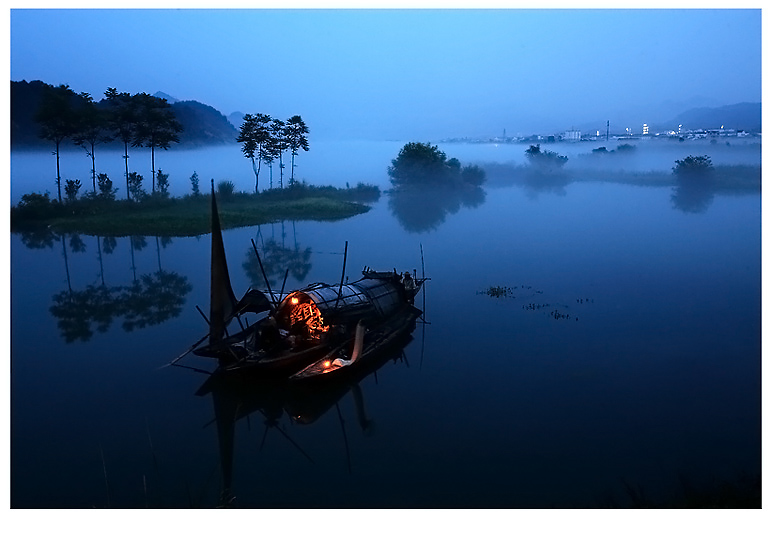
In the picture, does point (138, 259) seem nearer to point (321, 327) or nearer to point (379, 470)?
point (321, 327)

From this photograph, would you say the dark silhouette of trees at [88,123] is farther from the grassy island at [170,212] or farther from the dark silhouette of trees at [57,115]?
the grassy island at [170,212]

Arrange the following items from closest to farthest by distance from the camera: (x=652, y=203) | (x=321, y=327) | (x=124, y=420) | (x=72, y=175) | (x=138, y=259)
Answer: (x=124, y=420)
(x=321, y=327)
(x=138, y=259)
(x=72, y=175)
(x=652, y=203)

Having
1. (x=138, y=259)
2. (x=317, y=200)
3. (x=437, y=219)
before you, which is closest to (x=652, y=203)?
(x=437, y=219)

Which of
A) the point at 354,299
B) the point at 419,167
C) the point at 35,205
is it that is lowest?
the point at 354,299

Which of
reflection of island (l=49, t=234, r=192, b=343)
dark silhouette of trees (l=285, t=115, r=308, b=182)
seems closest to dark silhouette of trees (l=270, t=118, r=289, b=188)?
dark silhouette of trees (l=285, t=115, r=308, b=182)

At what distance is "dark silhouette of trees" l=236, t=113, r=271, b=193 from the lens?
3684cm

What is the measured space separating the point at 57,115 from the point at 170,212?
7589 mm

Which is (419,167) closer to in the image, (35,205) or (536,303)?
(35,205)

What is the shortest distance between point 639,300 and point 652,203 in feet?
83.6

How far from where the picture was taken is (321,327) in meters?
12.6

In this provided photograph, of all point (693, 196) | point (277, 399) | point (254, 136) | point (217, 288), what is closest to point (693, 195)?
point (693, 196)

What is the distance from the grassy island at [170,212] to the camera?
1078 inches

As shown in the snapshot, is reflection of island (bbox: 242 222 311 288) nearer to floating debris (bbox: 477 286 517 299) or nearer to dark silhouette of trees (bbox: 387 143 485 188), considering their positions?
floating debris (bbox: 477 286 517 299)

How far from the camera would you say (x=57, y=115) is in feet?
100
